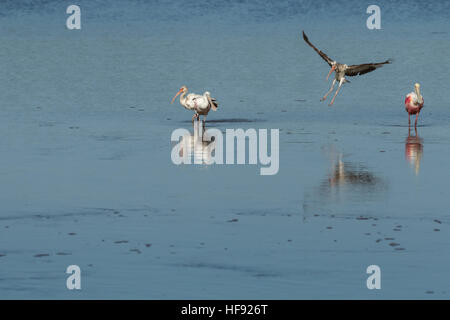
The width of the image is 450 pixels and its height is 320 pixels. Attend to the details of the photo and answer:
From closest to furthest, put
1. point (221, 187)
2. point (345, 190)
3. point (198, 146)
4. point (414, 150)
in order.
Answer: point (345, 190) < point (221, 187) < point (414, 150) < point (198, 146)

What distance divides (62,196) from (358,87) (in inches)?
858

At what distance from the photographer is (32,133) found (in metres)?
26.3

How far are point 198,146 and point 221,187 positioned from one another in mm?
5049

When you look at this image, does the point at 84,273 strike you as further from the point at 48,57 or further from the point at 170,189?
the point at 48,57

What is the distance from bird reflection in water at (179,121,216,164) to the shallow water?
1.59 feet

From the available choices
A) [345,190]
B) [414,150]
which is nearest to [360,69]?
[414,150]

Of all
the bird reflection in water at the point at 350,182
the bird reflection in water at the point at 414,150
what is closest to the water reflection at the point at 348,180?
the bird reflection in water at the point at 350,182

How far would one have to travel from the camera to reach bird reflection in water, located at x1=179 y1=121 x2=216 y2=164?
75.0ft

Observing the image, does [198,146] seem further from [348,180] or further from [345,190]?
[345,190]

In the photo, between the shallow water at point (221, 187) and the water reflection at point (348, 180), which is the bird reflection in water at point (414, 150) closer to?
the shallow water at point (221, 187)

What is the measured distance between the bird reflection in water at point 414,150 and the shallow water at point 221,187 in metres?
0.09

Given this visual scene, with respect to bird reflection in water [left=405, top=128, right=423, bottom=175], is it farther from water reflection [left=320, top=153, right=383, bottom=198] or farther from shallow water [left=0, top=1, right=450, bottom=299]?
water reflection [left=320, top=153, right=383, bottom=198]

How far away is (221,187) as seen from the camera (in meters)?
19.6

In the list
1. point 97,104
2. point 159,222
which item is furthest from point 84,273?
point 97,104
